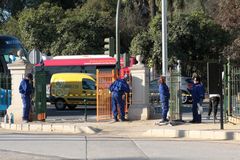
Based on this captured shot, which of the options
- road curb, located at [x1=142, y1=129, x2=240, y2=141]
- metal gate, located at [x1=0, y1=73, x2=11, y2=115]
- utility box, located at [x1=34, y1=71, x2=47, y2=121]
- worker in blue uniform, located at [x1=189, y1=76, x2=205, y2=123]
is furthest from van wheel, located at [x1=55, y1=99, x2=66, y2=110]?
road curb, located at [x1=142, y1=129, x2=240, y2=141]

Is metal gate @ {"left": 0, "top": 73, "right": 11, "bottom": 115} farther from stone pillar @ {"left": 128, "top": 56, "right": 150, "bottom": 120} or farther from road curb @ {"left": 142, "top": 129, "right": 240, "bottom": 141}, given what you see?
road curb @ {"left": 142, "top": 129, "right": 240, "bottom": 141}

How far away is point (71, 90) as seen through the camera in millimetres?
32219

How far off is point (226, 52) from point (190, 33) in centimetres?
475

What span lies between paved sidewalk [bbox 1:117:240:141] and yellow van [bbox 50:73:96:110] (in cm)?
1038

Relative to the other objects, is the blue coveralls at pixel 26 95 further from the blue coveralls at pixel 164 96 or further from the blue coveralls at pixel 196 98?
the blue coveralls at pixel 196 98

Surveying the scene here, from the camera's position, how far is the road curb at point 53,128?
19.6 meters

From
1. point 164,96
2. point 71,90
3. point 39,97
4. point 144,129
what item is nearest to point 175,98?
point 164,96

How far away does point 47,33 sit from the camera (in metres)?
51.4

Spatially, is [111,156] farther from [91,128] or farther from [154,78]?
[154,78]

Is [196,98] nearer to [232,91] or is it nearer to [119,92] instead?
[232,91]

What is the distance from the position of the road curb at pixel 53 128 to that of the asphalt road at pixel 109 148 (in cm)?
213

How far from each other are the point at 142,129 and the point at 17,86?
6.05 meters

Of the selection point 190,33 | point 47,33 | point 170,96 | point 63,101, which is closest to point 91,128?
point 170,96

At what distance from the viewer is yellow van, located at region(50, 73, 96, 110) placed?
3212 cm
